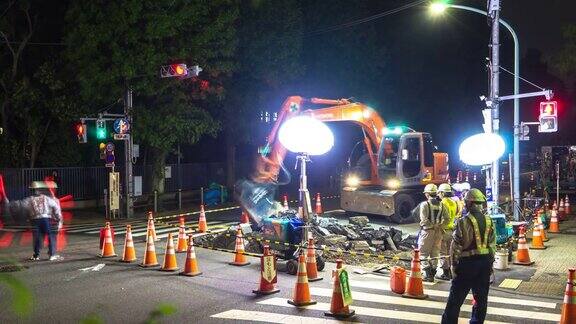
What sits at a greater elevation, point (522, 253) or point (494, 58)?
point (494, 58)

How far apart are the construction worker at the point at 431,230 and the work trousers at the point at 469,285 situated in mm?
4132

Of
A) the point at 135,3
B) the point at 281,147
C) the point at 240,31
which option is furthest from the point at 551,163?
the point at 135,3

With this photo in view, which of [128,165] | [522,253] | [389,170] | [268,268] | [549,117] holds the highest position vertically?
[549,117]

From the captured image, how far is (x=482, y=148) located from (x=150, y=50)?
553 inches

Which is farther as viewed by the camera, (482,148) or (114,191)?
(114,191)

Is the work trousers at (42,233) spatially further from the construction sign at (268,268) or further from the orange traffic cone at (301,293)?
the orange traffic cone at (301,293)

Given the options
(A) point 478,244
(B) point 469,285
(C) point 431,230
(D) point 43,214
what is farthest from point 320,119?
(B) point 469,285

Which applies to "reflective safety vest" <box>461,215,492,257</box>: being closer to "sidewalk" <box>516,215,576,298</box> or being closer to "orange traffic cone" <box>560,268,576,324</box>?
"orange traffic cone" <box>560,268,576,324</box>

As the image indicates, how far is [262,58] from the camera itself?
2889cm

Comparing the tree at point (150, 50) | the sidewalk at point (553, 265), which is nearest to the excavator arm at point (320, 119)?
the sidewalk at point (553, 265)

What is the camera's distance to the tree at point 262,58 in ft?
93.6

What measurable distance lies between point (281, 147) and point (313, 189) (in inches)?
907

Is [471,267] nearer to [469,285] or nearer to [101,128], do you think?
[469,285]

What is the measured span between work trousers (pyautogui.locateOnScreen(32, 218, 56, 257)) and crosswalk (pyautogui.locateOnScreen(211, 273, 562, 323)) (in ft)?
19.8
